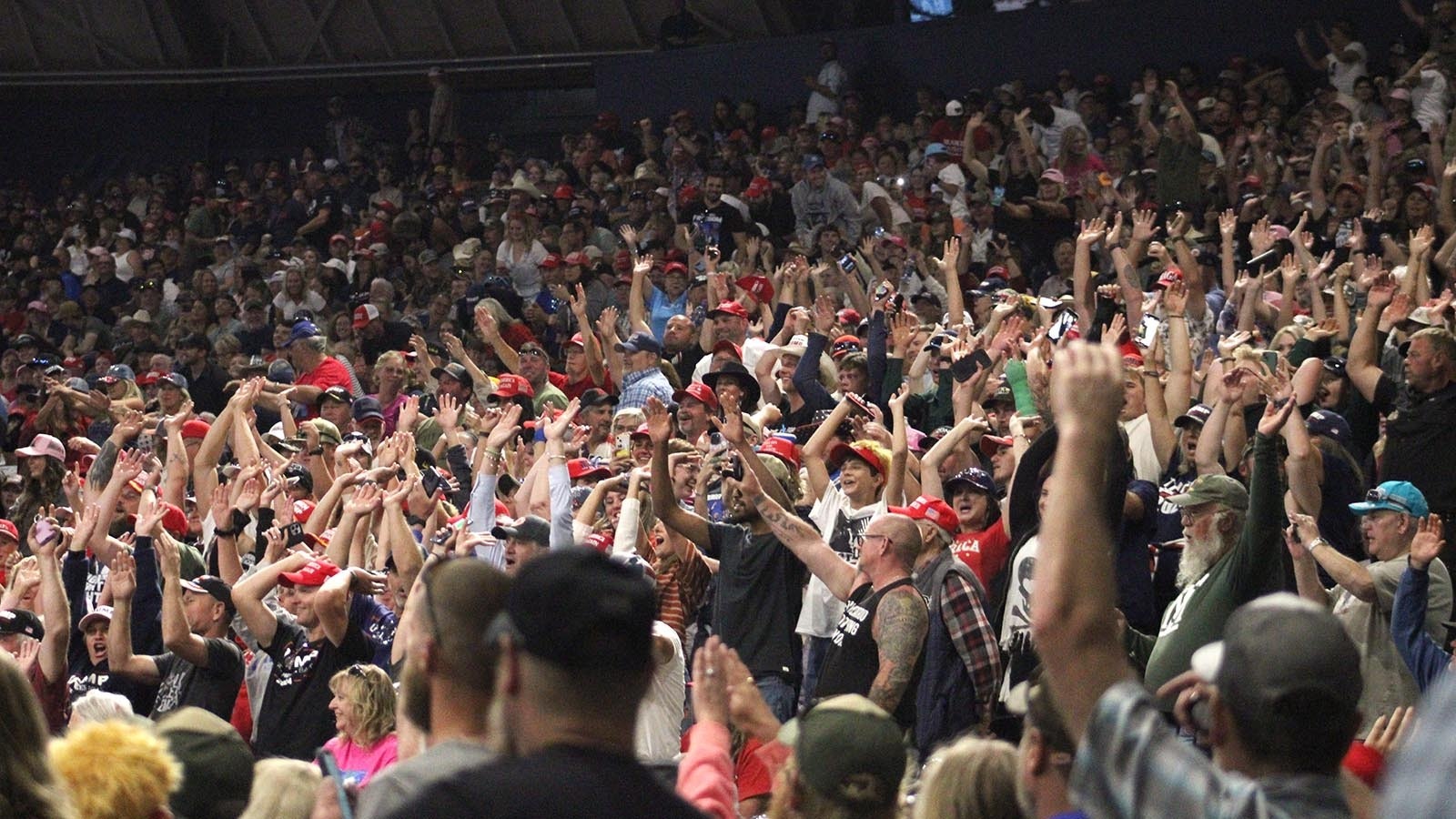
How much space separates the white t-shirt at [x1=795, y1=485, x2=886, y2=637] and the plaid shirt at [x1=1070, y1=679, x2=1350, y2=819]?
4.11 metres

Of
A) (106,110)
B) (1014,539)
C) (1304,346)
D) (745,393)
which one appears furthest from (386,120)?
(1014,539)

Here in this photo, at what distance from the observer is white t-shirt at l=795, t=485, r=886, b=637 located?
6.71m

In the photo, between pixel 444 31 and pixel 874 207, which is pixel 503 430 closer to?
pixel 874 207

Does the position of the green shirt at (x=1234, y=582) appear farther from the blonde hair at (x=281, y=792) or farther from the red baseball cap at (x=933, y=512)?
the blonde hair at (x=281, y=792)

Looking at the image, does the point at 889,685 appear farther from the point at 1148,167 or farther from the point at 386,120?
the point at 386,120

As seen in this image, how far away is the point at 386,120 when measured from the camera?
2269 centimetres

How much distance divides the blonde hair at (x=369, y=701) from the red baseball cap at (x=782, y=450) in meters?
2.80

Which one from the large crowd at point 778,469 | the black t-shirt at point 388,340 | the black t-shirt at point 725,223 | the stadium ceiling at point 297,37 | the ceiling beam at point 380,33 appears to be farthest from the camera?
the ceiling beam at point 380,33

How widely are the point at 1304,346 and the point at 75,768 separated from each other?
6731 mm

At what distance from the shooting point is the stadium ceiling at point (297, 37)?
21547 millimetres

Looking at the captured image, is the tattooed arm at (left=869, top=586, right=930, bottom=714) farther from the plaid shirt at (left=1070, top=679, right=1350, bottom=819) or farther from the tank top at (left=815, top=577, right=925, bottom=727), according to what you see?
the plaid shirt at (left=1070, top=679, right=1350, bottom=819)

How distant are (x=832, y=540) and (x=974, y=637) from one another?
1730 millimetres

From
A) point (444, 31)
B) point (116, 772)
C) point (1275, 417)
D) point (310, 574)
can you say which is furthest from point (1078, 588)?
point (444, 31)

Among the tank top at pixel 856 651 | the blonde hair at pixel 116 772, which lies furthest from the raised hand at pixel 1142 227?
the blonde hair at pixel 116 772
